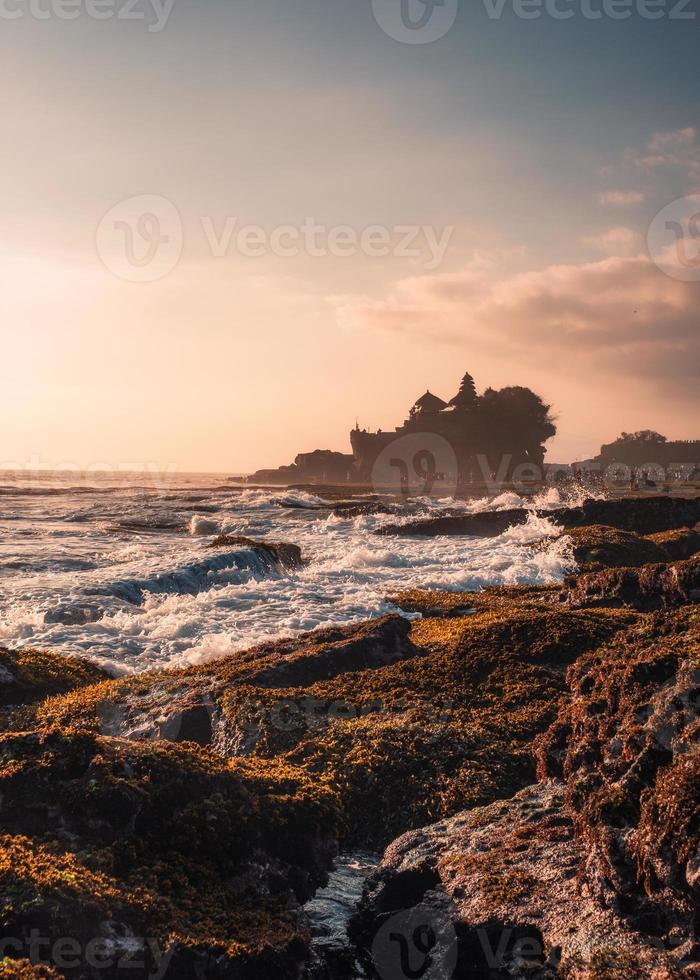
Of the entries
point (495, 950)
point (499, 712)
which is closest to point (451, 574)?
point (499, 712)

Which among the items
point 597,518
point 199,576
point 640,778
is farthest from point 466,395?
point 640,778

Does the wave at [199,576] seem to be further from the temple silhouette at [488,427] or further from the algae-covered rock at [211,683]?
the temple silhouette at [488,427]

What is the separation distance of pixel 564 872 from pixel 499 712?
3342 millimetres

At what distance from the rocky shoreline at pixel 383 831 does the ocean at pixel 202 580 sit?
5.08 metres

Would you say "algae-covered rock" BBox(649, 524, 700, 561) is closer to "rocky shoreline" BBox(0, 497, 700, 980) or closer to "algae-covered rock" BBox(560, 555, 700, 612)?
"algae-covered rock" BBox(560, 555, 700, 612)

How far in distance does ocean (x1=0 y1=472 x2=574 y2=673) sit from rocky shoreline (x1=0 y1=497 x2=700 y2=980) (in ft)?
16.7

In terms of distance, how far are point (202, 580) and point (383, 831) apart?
1472 cm

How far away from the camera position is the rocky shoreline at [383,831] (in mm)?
3455

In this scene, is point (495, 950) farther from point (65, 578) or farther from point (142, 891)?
point (65, 578)

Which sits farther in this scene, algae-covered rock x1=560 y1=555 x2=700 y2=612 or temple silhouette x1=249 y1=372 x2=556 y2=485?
temple silhouette x1=249 y1=372 x2=556 y2=485

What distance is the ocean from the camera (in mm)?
12922

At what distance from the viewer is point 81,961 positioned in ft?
10.7

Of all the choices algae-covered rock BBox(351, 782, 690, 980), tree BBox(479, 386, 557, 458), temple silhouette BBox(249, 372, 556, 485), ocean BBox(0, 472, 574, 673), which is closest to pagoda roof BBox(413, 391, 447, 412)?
temple silhouette BBox(249, 372, 556, 485)

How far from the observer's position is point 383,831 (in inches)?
229
